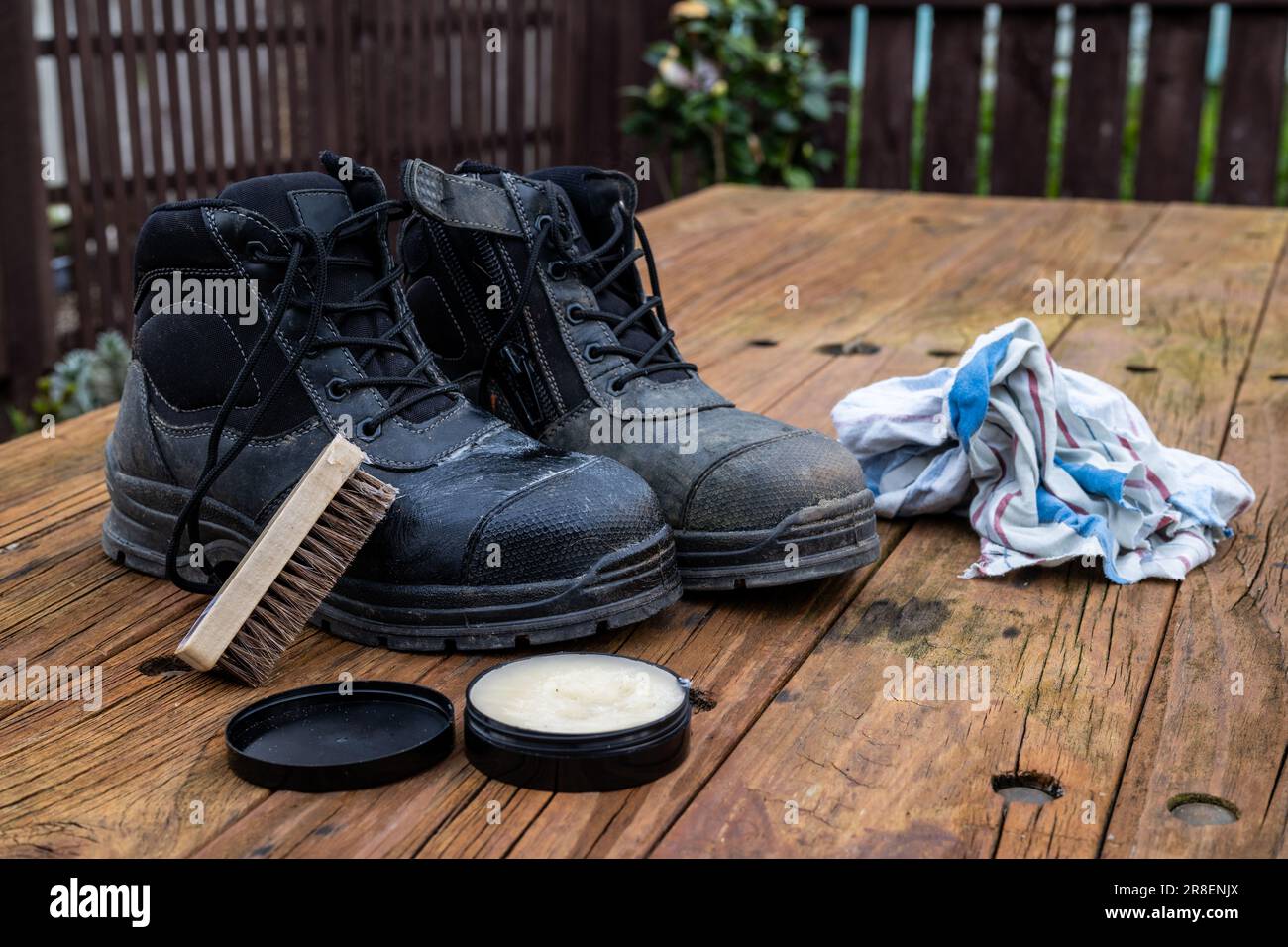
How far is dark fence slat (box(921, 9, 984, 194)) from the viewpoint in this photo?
4.34 metres

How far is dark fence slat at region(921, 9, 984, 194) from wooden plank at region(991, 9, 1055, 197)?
80mm

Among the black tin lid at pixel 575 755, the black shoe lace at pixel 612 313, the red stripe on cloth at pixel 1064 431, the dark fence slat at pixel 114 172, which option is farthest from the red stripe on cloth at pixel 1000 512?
the dark fence slat at pixel 114 172

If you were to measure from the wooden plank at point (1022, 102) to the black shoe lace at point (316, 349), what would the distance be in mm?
3378

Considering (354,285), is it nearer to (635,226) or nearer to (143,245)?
(143,245)

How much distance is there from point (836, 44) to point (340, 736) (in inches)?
158

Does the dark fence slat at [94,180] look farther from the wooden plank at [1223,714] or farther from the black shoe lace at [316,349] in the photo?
the wooden plank at [1223,714]

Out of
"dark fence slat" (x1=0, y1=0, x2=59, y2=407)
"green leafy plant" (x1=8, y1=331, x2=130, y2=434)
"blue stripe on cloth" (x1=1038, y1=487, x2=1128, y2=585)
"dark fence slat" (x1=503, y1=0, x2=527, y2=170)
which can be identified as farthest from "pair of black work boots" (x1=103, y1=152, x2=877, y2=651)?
"dark fence slat" (x1=503, y1=0, x2=527, y2=170)

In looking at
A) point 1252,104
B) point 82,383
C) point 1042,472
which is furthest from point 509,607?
point 1252,104

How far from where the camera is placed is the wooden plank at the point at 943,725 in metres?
0.99

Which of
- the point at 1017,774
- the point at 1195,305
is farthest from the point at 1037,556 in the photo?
the point at 1195,305

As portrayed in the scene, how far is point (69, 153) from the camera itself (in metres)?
3.38

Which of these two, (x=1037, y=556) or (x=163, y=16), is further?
(x=163, y=16)

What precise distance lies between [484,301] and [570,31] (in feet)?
11.4

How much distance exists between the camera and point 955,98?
14.6 feet
